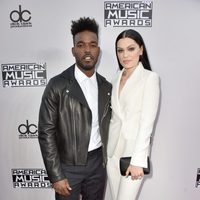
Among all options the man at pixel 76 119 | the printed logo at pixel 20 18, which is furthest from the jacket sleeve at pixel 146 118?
the printed logo at pixel 20 18

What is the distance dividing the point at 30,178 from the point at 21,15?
159cm

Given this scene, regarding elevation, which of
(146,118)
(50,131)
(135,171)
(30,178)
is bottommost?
(30,178)

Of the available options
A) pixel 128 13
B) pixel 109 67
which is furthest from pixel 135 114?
pixel 128 13

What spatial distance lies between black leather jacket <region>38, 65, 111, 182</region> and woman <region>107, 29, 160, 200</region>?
0.43ft

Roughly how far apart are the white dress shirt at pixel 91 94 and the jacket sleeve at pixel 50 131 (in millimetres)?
191

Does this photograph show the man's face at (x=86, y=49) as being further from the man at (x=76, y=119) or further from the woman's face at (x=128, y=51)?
the woman's face at (x=128, y=51)

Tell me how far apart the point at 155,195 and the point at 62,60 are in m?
1.66

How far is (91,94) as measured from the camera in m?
1.49

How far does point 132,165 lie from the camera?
1.32 m

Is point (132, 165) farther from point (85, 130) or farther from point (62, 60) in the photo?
point (62, 60)

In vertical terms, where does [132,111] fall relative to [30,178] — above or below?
above

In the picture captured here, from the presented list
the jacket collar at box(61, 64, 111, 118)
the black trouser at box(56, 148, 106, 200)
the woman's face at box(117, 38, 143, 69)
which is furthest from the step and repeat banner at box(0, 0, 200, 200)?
the black trouser at box(56, 148, 106, 200)

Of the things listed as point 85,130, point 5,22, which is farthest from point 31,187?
point 5,22

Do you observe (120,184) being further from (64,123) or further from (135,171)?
(64,123)
